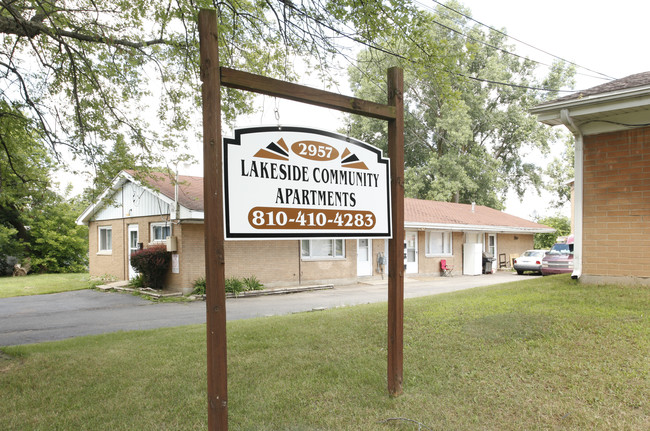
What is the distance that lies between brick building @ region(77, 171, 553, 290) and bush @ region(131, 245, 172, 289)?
1.41ft

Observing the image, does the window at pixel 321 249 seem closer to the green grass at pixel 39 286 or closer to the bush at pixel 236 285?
the bush at pixel 236 285

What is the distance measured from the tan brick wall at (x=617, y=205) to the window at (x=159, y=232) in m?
13.8

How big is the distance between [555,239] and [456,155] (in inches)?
505

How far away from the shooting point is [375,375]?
4559 mm

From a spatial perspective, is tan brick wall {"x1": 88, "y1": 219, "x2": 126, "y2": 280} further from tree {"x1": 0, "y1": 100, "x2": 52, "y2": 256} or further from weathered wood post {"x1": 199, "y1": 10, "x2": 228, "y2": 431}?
weathered wood post {"x1": 199, "y1": 10, "x2": 228, "y2": 431}

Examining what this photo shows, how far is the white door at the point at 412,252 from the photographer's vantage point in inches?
882

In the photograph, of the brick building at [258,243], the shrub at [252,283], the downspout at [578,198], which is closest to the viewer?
the downspout at [578,198]

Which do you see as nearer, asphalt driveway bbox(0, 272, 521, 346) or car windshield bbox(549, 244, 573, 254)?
asphalt driveway bbox(0, 272, 521, 346)

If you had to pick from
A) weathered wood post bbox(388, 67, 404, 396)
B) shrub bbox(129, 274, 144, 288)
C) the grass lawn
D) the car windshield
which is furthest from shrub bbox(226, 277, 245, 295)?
the car windshield

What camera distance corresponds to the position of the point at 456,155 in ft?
108

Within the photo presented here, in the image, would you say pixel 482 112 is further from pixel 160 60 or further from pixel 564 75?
pixel 160 60

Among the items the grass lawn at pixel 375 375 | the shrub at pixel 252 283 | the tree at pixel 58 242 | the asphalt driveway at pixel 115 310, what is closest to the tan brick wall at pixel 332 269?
the asphalt driveway at pixel 115 310

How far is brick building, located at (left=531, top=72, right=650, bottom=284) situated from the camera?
7305mm

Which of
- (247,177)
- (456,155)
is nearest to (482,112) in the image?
(456,155)
